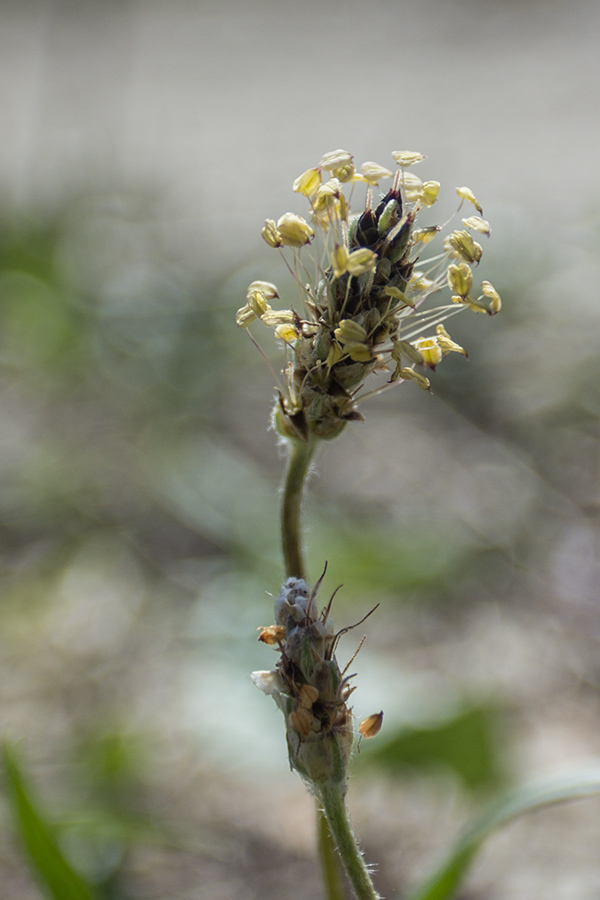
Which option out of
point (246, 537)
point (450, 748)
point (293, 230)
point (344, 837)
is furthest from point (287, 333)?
point (246, 537)

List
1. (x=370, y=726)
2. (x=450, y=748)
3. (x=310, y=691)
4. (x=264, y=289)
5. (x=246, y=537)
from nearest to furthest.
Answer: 1. (x=310, y=691)
2. (x=370, y=726)
3. (x=264, y=289)
4. (x=450, y=748)
5. (x=246, y=537)

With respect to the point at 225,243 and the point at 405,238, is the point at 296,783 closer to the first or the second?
the point at 405,238

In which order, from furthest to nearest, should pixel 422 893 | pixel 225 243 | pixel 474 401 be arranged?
pixel 225 243 < pixel 474 401 < pixel 422 893

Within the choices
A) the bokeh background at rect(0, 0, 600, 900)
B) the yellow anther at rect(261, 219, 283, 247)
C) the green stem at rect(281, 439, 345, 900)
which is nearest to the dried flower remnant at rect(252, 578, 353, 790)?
the green stem at rect(281, 439, 345, 900)

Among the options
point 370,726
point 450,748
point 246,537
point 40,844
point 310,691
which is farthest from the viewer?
point 246,537

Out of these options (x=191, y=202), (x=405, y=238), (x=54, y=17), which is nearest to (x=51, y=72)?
(x=54, y=17)

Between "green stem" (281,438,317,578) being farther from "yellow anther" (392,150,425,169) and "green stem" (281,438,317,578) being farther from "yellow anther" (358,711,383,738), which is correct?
"yellow anther" (392,150,425,169)

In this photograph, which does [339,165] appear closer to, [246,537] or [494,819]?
[494,819]
